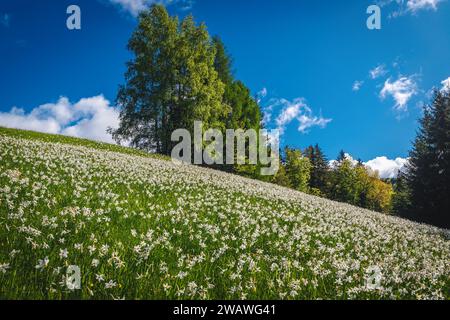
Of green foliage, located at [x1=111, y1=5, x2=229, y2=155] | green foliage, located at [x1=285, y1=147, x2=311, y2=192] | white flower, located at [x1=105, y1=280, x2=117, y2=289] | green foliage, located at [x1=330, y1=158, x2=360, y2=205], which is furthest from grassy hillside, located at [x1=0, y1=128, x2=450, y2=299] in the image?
green foliage, located at [x1=330, y1=158, x2=360, y2=205]

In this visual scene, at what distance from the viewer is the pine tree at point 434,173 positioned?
3400 cm

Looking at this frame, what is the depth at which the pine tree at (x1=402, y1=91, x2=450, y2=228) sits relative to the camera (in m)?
34.0

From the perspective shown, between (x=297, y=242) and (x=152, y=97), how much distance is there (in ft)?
110

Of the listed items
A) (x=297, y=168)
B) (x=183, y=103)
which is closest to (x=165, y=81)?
(x=183, y=103)

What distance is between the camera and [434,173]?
3516cm

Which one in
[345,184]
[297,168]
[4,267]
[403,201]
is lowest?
[4,267]

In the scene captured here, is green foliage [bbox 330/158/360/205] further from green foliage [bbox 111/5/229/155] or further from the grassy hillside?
the grassy hillside

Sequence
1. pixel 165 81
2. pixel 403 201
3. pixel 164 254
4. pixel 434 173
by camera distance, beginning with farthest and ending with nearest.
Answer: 1. pixel 403 201
2. pixel 165 81
3. pixel 434 173
4. pixel 164 254

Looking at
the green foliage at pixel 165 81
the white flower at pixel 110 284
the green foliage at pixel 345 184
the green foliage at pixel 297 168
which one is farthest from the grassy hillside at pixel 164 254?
the green foliage at pixel 345 184

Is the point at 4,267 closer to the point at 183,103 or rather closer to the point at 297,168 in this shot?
the point at 183,103

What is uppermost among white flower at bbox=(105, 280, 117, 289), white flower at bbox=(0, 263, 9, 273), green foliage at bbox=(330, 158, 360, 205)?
green foliage at bbox=(330, 158, 360, 205)

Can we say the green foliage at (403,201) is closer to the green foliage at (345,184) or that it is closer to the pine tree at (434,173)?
the pine tree at (434,173)

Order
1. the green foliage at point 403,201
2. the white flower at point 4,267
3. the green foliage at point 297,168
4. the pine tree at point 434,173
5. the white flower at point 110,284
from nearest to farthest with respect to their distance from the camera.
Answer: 1. the white flower at point 4,267
2. the white flower at point 110,284
3. the pine tree at point 434,173
4. the green foliage at point 403,201
5. the green foliage at point 297,168
